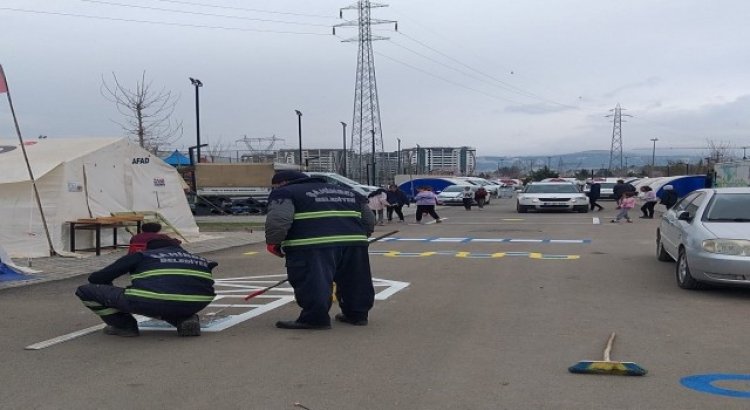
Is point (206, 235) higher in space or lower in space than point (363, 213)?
lower

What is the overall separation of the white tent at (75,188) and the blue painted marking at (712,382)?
1331 cm

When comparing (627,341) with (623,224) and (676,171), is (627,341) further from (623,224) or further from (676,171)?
(676,171)

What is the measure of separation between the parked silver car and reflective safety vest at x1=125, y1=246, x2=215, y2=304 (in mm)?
6223

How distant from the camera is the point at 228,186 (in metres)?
35.2

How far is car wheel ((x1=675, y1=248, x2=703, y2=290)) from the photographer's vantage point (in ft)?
32.1

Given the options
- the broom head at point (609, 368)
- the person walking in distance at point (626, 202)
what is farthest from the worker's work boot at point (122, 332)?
the person walking in distance at point (626, 202)

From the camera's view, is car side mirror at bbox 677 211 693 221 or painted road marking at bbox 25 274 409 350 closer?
painted road marking at bbox 25 274 409 350

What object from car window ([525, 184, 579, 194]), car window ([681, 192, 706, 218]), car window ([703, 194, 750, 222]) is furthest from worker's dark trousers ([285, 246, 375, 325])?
car window ([525, 184, 579, 194])

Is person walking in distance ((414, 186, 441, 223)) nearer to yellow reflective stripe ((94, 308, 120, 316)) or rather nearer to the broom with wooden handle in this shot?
yellow reflective stripe ((94, 308, 120, 316))

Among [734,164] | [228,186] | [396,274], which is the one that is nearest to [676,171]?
[734,164]

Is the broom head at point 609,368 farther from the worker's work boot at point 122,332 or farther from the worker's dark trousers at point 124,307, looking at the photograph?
the worker's work boot at point 122,332

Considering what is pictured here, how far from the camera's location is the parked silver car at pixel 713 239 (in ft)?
30.0

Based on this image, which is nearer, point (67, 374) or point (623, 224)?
point (67, 374)

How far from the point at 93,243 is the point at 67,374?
1150 cm
